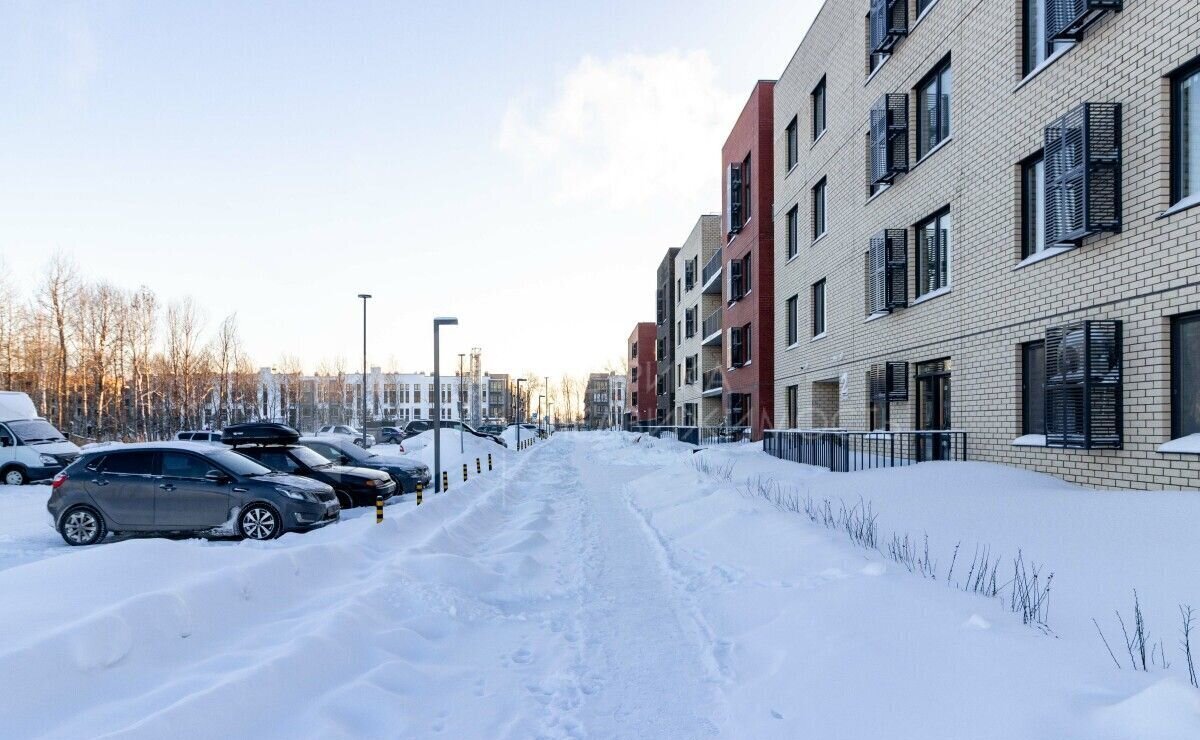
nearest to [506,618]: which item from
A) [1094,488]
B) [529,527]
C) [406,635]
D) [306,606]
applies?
[406,635]

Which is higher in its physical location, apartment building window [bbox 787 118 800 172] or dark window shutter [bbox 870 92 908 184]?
apartment building window [bbox 787 118 800 172]

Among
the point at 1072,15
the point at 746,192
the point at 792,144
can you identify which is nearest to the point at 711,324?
the point at 746,192

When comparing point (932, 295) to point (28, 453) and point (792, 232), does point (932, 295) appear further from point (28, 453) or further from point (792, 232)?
point (28, 453)

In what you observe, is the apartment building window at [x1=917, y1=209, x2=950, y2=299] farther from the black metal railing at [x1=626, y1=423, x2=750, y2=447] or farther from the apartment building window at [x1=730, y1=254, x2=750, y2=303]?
the apartment building window at [x1=730, y1=254, x2=750, y2=303]

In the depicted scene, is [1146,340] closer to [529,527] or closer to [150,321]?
[529,527]

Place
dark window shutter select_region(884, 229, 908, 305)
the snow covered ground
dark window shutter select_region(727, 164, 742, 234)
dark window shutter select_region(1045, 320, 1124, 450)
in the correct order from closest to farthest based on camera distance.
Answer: the snow covered ground
dark window shutter select_region(1045, 320, 1124, 450)
dark window shutter select_region(884, 229, 908, 305)
dark window shutter select_region(727, 164, 742, 234)

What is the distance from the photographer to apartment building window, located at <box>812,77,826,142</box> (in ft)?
69.9

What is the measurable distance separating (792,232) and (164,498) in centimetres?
2041

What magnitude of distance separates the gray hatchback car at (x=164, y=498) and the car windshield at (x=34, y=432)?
39.8 ft

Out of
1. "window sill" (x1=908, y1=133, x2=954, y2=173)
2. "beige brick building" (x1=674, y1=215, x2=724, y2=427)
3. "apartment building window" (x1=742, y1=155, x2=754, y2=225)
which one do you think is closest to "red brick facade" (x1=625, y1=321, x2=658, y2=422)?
"beige brick building" (x1=674, y1=215, x2=724, y2=427)

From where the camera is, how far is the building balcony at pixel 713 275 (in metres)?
36.5

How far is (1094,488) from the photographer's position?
30.3 ft

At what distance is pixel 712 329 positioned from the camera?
1505 inches

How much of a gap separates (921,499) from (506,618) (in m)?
6.01
